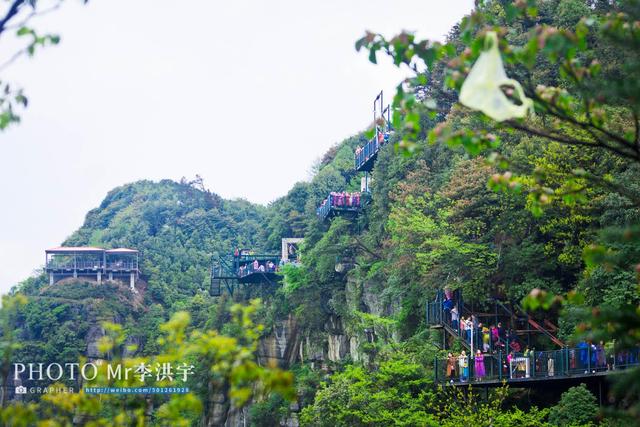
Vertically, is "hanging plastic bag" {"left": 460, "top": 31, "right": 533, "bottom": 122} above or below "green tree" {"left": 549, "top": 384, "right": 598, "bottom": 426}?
above

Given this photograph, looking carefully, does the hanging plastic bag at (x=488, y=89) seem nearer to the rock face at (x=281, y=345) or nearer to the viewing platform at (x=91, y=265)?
the rock face at (x=281, y=345)

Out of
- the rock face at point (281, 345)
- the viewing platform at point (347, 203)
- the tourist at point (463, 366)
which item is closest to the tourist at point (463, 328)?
the tourist at point (463, 366)

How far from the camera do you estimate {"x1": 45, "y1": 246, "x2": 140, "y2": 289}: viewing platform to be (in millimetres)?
59625

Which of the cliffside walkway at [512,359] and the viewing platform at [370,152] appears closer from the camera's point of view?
the cliffside walkway at [512,359]

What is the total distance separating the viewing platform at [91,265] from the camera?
59.6 meters

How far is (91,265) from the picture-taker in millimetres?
59625

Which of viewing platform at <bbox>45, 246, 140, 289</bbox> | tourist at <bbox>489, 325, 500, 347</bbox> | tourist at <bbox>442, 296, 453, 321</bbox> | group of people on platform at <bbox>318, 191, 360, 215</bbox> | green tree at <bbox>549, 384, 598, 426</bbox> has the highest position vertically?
group of people on platform at <bbox>318, 191, 360, 215</bbox>

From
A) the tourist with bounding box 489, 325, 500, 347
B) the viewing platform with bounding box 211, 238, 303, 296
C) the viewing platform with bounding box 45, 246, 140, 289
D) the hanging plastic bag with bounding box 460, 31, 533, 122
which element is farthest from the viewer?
the viewing platform with bounding box 45, 246, 140, 289

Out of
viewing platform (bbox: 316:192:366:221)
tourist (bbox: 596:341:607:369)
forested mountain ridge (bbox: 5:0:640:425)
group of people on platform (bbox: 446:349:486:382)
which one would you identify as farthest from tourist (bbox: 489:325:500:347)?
viewing platform (bbox: 316:192:366:221)

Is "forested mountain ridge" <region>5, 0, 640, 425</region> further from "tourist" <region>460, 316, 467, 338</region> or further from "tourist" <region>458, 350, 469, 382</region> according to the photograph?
"tourist" <region>460, 316, 467, 338</region>

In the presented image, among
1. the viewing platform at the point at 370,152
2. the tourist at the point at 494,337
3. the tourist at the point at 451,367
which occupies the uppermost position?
the viewing platform at the point at 370,152

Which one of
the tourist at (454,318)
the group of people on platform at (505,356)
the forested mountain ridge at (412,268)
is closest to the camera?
the group of people on platform at (505,356)

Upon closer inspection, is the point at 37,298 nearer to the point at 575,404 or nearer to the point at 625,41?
the point at 575,404

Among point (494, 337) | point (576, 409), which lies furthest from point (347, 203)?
point (576, 409)
